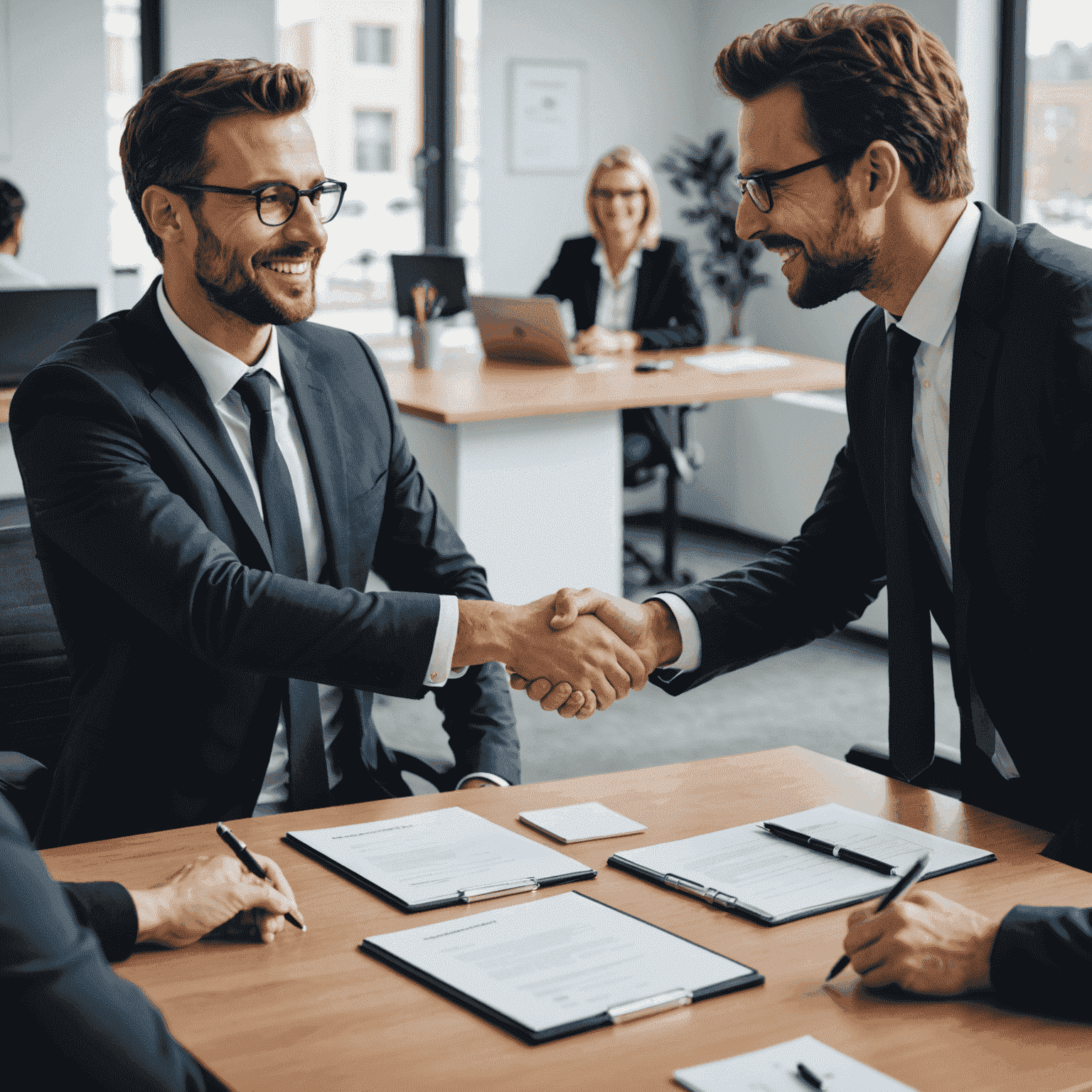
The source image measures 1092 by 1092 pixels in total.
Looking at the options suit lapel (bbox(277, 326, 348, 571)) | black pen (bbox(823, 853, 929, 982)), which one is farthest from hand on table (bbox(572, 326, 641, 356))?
black pen (bbox(823, 853, 929, 982))

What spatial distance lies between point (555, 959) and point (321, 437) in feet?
3.36

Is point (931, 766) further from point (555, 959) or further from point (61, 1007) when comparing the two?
point (61, 1007)

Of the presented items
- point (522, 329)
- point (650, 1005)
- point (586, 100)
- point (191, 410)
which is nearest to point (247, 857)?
point (650, 1005)

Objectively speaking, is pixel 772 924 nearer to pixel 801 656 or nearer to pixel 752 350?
pixel 801 656

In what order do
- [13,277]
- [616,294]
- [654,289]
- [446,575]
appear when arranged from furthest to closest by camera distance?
[616,294] → [654,289] → [13,277] → [446,575]

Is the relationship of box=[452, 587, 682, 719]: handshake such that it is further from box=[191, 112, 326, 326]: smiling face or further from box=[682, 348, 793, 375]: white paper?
box=[682, 348, 793, 375]: white paper

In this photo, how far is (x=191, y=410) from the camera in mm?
1891

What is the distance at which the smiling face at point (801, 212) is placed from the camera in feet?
5.90

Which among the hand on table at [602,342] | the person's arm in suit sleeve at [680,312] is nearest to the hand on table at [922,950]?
the hand on table at [602,342]

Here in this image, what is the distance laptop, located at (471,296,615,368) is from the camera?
507 cm

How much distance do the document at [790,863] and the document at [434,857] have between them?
95mm

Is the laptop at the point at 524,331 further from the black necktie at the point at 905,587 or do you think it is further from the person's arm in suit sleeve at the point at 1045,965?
the person's arm in suit sleeve at the point at 1045,965

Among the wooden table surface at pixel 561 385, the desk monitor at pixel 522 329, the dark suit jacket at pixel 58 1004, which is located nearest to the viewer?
the dark suit jacket at pixel 58 1004

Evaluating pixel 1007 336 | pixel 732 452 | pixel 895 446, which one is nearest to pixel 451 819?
pixel 895 446
